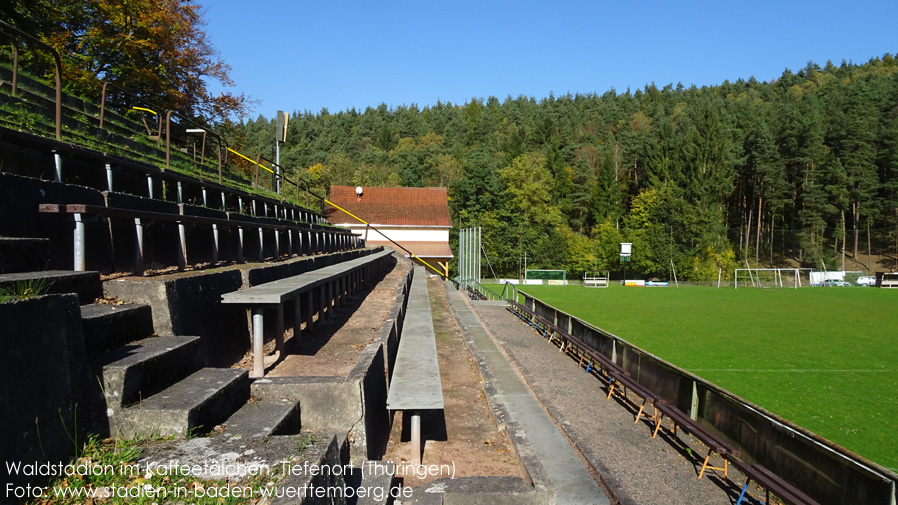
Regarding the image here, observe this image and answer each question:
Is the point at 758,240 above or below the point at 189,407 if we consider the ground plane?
below

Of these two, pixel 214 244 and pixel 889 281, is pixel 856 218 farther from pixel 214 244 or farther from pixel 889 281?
pixel 214 244

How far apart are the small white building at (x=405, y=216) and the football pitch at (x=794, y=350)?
12649mm

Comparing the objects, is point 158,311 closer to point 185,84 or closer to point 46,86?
point 46,86

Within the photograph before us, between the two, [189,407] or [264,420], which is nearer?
[189,407]

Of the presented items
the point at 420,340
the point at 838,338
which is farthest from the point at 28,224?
the point at 838,338

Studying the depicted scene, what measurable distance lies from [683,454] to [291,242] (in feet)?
28.3

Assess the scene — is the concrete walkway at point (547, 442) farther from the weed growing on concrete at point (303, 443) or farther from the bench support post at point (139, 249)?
the bench support post at point (139, 249)

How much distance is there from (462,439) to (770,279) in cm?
6202

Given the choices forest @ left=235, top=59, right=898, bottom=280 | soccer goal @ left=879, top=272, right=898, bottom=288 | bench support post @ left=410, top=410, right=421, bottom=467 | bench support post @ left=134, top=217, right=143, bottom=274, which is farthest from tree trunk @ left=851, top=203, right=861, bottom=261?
bench support post @ left=134, top=217, right=143, bottom=274

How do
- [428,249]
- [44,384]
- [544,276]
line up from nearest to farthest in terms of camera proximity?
[44,384]
[428,249]
[544,276]

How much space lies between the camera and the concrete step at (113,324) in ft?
10.2

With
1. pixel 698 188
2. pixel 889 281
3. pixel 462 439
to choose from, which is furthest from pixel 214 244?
pixel 698 188

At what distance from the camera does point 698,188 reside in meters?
70.2

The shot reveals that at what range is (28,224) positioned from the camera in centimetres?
394
